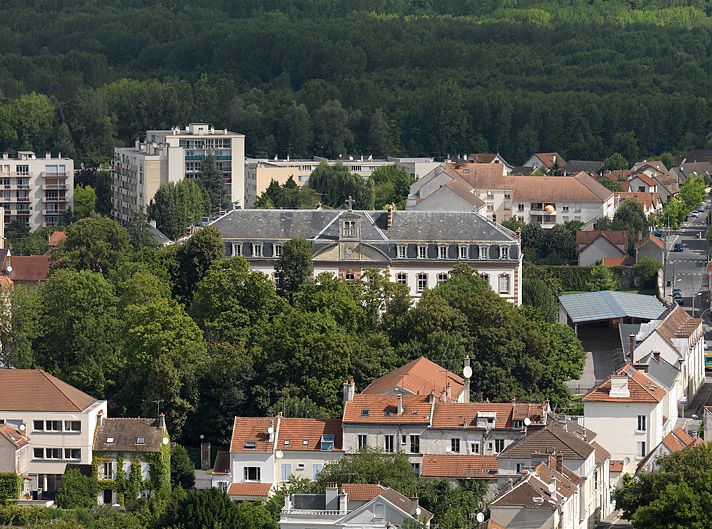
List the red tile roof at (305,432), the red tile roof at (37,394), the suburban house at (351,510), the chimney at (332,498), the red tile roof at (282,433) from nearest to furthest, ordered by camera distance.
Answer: the suburban house at (351,510), the chimney at (332,498), the red tile roof at (282,433), the red tile roof at (305,432), the red tile roof at (37,394)

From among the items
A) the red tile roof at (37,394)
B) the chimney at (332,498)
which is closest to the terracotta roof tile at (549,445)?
the chimney at (332,498)

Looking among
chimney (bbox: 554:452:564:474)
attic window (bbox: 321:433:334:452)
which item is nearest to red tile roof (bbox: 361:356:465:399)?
attic window (bbox: 321:433:334:452)

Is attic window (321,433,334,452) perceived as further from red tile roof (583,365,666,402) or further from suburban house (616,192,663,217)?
suburban house (616,192,663,217)

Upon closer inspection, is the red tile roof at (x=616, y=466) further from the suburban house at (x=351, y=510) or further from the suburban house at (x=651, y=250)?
the suburban house at (x=651, y=250)

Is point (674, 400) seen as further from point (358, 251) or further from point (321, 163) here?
point (321, 163)

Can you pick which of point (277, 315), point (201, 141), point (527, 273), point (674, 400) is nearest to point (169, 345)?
point (277, 315)

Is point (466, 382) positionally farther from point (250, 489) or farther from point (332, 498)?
point (332, 498)
